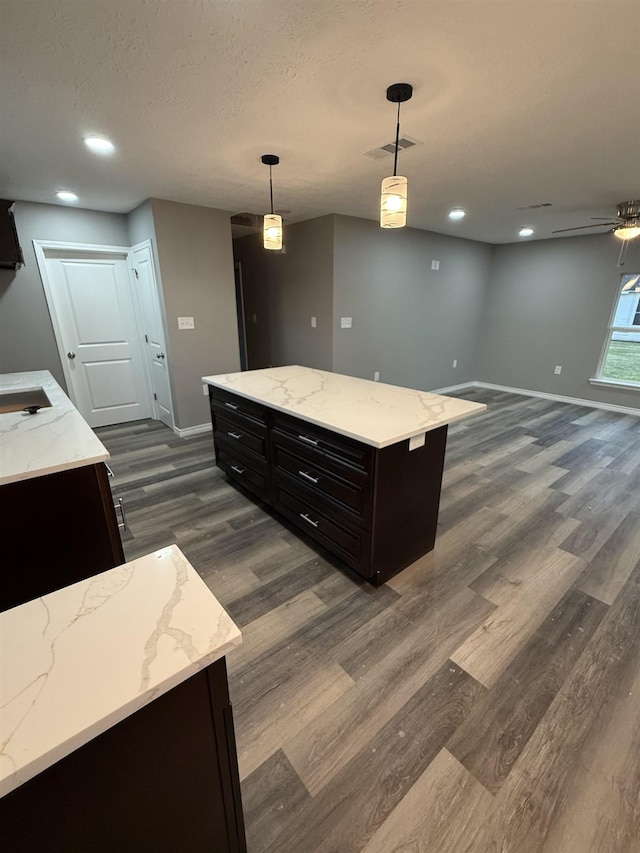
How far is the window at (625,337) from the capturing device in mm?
4930

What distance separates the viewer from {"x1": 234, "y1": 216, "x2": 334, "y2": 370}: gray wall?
4383mm

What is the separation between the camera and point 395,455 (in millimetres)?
1836

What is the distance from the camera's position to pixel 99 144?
7.59ft

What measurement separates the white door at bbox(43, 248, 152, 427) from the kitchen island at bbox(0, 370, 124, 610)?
295 cm

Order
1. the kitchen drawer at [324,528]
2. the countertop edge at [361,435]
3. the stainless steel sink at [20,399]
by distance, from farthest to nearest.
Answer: the stainless steel sink at [20,399] → the kitchen drawer at [324,528] → the countertop edge at [361,435]

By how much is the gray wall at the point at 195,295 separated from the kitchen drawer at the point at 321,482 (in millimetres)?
2158

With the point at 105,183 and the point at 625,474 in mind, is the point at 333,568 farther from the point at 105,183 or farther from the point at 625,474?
the point at 105,183

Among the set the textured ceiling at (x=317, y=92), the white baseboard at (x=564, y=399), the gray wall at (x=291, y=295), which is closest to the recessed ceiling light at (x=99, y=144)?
the textured ceiling at (x=317, y=92)

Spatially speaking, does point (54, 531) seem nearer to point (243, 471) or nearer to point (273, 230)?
point (243, 471)

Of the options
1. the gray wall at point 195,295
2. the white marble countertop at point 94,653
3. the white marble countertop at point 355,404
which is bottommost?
the white marble countertop at point 94,653

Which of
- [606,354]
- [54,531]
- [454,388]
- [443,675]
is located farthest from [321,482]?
[606,354]

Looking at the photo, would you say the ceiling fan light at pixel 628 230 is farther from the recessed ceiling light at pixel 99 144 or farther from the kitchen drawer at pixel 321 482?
the recessed ceiling light at pixel 99 144

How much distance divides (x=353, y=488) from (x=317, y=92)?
193 centimetres

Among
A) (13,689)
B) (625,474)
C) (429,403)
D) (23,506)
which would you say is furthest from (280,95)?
(625,474)
